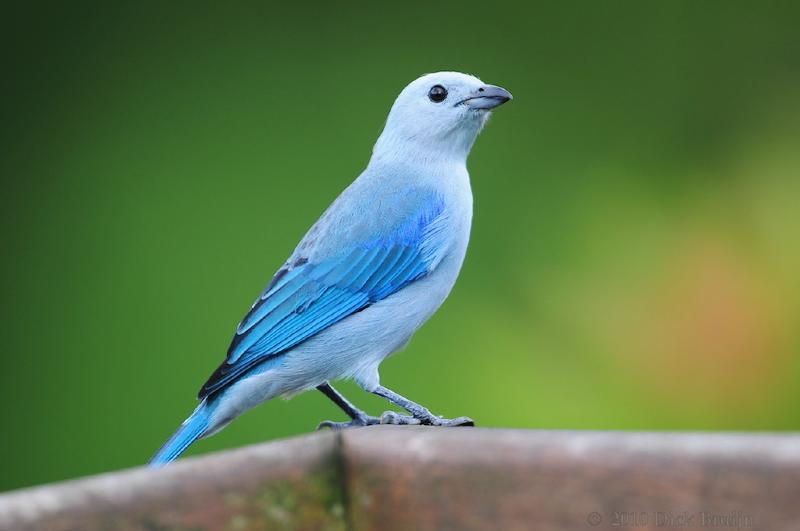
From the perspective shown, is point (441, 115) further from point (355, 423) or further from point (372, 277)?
point (355, 423)

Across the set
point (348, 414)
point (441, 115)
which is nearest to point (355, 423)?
point (348, 414)

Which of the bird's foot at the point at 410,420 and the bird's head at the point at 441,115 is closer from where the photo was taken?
the bird's foot at the point at 410,420

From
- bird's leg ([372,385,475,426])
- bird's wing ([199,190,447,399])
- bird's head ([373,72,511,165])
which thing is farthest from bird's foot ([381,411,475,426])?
bird's head ([373,72,511,165])

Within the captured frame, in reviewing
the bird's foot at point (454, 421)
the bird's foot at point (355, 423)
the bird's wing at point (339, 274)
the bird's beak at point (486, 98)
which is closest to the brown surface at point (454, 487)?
the bird's foot at point (454, 421)

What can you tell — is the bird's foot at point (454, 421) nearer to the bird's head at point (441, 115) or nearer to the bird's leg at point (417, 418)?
the bird's leg at point (417, 418)

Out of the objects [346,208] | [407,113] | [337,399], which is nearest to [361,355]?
[337,399]

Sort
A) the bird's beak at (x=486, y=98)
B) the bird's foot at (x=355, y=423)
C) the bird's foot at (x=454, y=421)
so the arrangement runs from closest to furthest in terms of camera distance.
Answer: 1. the bird's foot at (x=454, y=421)
2. the bird's foot at (x=355, y=423)
3. the bird's beak at (x=486, y=98)
